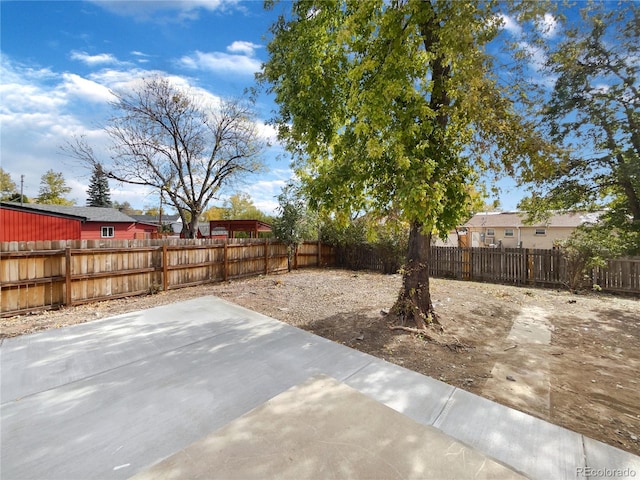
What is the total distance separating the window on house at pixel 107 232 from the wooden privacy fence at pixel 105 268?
13.6m

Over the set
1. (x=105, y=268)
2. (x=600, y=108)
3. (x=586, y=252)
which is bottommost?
(x=105, y=268)

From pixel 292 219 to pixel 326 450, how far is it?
10.1m

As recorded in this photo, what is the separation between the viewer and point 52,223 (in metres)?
13.3

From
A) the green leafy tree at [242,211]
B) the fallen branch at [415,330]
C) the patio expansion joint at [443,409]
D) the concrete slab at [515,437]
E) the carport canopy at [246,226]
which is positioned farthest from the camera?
the green leafy tree at [242,211]

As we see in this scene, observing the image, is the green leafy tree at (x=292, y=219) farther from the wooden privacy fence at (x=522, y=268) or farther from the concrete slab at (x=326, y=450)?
the concrete slab at (x=326, y=450)

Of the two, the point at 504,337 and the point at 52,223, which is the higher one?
the point at 52,223

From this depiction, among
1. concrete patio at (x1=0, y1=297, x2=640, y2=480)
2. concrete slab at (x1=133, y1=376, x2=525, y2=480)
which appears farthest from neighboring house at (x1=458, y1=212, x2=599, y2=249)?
concrete slab at (x1=133, y1=376, x2=525, y2=480)

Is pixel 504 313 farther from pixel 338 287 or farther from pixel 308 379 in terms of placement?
pixel 308 379

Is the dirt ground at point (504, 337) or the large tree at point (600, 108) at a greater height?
the large tree at point (600, 108)

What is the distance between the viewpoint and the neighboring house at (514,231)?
22.0 metres

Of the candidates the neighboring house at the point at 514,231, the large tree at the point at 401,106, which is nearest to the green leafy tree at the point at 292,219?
the large tree at the point at 401,106

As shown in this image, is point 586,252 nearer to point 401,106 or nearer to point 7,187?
point 401,106

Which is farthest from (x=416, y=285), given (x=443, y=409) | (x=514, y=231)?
(x=514, y=231)

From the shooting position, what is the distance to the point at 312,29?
179 inches
